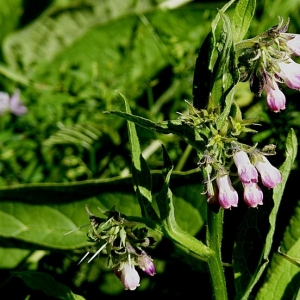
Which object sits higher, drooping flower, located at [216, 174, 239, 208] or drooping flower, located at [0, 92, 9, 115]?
drooping flower, located at [216, 174, 239, 208]

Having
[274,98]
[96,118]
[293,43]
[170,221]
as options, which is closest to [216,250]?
[170,221]

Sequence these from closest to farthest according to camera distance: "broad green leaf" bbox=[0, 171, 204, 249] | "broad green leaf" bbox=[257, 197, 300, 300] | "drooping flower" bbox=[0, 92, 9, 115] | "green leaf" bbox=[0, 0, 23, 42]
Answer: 1. "broad green leaf" bbox=[257, 197, 300, 300]
2. "broad green leaf" bbox=[0, 171, 204, 249]
3. "drooping flower" bbox=[0, 92, 9, 115]
4. "green leaf" bbox=[0, 0, 23, 42]

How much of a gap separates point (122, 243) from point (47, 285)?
42cm

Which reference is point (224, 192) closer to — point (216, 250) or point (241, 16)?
point (216, 250)

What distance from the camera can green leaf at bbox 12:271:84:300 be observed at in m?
2.27

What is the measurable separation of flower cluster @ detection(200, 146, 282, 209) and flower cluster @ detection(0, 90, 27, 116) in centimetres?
196

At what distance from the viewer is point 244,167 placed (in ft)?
5.97

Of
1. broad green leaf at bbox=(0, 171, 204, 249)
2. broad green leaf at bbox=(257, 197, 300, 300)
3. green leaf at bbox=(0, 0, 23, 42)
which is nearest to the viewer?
broad green leaf at bbox=(257, 197, 300, 300)

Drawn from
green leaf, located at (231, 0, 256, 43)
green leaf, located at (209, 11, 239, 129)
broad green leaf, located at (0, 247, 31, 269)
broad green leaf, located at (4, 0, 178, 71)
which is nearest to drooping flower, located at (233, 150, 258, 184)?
green leaf, located at (209, 11, 239, 129)

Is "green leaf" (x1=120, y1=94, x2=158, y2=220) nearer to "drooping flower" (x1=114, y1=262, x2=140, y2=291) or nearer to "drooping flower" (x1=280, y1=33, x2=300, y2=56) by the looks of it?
"drooping flower" (x1=114, y1=262, x2=140, y2=291)

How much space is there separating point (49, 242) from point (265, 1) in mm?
1904

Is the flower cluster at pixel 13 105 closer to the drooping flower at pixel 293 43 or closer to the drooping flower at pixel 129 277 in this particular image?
the drooping flower at pixel 129 277

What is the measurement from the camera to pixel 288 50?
190 cm

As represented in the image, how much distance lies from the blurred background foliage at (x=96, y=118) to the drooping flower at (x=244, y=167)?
494 millimetres
